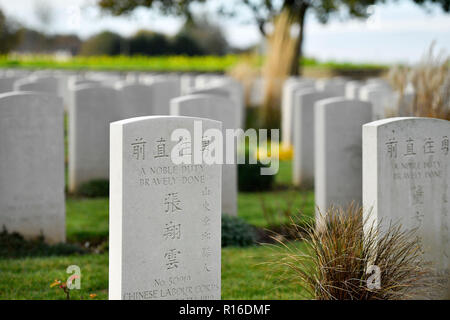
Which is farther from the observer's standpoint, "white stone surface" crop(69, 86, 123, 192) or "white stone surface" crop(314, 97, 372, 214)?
"white stone surface" crop(69, 86, 123, 192)

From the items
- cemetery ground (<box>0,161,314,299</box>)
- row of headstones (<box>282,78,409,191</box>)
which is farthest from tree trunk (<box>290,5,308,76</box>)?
cemetery ground (<box>0,161,314,299</box>)

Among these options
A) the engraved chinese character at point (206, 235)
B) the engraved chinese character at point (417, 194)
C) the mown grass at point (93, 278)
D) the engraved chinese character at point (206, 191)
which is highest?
the engraved chinese character at point (206, 191)

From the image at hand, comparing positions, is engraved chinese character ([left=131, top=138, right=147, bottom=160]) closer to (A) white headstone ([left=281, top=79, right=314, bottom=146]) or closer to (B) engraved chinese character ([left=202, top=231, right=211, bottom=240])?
(B) engraved chinese character ([left=202, top=231, right=211, bottom=240])

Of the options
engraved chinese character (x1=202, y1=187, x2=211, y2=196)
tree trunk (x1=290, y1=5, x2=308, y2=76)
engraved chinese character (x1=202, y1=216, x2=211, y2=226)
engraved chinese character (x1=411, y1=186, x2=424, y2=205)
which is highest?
tree trunk (x1=290, y1=5, x2=308, y2=76)

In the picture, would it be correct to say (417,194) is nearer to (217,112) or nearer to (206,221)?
(206,221)

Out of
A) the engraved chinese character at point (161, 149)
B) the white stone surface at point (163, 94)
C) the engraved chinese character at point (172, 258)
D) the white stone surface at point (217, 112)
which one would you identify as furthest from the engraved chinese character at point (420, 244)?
the white stone surface at point (163, 94)

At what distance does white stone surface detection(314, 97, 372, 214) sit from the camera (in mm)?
8273

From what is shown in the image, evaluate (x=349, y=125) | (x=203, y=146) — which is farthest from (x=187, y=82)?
(x=203, y=146)

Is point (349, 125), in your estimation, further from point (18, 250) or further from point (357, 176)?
point (18, 250)

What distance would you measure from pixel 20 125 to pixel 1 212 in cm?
89

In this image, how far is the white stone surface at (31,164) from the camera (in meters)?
7.18

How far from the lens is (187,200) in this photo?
15.6ft

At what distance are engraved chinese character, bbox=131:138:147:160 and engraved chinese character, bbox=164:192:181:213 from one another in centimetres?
32

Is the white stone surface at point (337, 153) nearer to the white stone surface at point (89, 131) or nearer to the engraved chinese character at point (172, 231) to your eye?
the white stone surface at point (89, 131)
